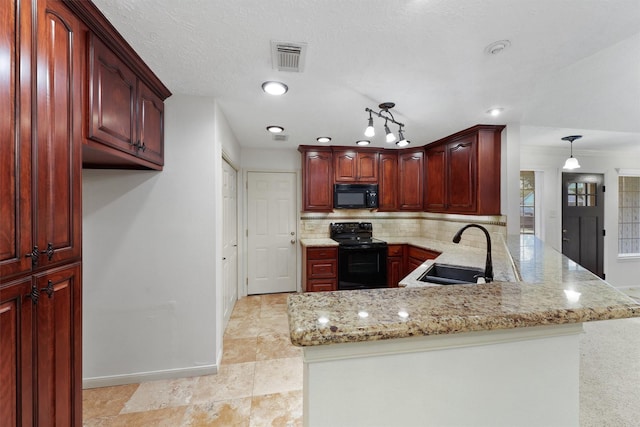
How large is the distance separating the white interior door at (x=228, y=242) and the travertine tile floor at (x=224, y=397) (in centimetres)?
64

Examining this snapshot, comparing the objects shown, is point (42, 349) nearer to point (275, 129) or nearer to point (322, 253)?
point (275, 129)

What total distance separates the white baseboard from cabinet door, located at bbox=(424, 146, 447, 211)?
323 centimetres

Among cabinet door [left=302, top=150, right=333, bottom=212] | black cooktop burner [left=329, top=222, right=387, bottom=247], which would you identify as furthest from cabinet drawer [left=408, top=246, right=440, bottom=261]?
cabinet door [left=302, top=150, right=333, bottom=212]

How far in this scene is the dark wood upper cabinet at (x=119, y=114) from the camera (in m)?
1.35

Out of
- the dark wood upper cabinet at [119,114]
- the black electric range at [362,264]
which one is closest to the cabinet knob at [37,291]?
the dark wood upper cabinet at [119,114]

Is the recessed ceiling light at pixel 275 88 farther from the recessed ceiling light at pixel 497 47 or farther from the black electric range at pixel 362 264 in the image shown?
the black electric range at pixel 362 264

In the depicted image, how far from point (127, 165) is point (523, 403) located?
2.42m

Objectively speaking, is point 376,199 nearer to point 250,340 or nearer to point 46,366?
point 250,340

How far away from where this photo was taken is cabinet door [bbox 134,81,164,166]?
5.83 feet

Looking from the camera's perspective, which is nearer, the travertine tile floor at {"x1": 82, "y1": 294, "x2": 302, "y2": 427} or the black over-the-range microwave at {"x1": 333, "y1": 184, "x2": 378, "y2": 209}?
the travertine tile floor at {"x1": 82, "y1": 294, "x2": 302, "y2": 427}

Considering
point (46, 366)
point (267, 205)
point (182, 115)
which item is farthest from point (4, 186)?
A: point (267, 205)

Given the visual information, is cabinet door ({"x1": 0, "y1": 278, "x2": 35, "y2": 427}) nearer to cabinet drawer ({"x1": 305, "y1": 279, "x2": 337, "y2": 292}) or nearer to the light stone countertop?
the light stone countertop

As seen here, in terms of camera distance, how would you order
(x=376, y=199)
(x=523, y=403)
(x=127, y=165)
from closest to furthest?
1. (x=523, y=403)
2. (x=127, y=165)
3. (x=376, y=199)

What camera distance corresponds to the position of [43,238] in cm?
99
